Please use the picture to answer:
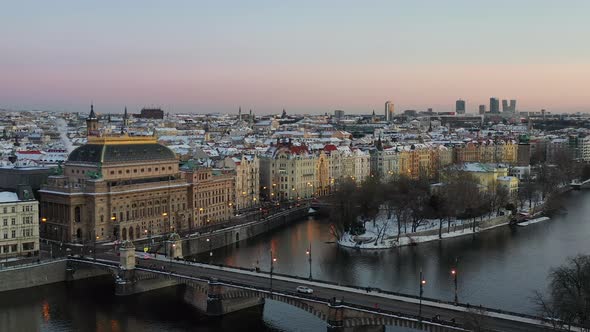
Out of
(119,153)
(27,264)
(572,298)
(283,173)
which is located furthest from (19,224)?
(283,173)

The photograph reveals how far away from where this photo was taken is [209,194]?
7188 cm

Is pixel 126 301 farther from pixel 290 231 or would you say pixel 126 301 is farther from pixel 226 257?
pixel 290 231

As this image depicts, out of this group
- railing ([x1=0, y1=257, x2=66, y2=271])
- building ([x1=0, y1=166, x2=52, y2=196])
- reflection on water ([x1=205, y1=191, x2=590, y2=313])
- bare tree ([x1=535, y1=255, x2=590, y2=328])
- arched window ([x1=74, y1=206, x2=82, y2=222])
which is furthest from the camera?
building ([x1=0, y1=166, x2=52, y2=196])

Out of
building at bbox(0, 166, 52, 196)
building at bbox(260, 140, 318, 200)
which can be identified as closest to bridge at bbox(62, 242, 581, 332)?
building at bbox(0, 166, 52, 196)

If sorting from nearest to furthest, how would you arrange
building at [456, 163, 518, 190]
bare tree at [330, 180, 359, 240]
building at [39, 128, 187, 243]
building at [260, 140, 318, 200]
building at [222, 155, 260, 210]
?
1. building at [39, 128, 187, 243]
2. bare tree at [330, 180, 359, 240]
3. building at [222, 155, 260, 210]
4. building at [456, 163, 518, 190]
5. building at [260, 140, 318, 200]

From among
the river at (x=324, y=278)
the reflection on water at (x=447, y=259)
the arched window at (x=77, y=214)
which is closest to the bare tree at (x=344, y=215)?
the reflection on water at (x=447, y=259)

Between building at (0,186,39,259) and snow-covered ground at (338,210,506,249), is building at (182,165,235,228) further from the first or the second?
building at (0,186,39,259)

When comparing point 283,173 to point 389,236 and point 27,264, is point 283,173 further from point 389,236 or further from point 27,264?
point 27,264

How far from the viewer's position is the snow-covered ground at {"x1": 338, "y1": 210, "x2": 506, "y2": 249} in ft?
208

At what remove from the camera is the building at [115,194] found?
199ft

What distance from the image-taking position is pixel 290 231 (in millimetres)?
72875

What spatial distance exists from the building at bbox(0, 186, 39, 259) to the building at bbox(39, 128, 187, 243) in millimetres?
4916

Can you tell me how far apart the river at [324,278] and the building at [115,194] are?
22.1 feet

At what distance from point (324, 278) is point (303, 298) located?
1246 centimetres
